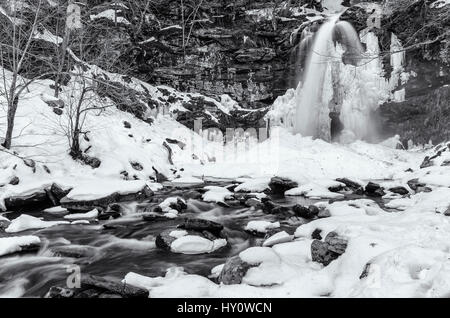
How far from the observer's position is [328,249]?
439cm

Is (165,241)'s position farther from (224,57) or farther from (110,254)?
(224,57)

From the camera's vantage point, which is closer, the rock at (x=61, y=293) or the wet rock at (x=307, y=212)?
the rock at (x=61, y=293)

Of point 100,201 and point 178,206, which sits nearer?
point 178,206

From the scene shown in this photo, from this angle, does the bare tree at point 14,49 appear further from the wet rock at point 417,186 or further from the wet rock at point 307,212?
the wet rock at point 417,186

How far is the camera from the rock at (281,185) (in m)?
11.4

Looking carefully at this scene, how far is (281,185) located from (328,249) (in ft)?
23.3

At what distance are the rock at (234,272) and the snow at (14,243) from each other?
3.69 m

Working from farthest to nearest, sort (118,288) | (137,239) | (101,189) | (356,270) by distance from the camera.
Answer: (101,189), (137,239), (356,270), (118,288)

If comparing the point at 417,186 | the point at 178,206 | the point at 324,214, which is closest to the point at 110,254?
the point at 178,206

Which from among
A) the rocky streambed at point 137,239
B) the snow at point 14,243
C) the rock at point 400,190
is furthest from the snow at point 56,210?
the rock at point 400,190

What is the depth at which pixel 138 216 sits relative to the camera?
8.09 metres

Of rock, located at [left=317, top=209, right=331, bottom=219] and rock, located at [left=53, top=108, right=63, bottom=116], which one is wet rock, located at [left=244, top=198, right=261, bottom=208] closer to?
rock, located at [left=317, top=209, right=331, bottom=219]

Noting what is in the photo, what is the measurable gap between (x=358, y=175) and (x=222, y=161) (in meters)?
6.74

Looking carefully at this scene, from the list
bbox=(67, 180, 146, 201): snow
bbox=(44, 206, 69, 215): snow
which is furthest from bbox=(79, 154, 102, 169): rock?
bbox=(44, 206, 69, 215): snow
